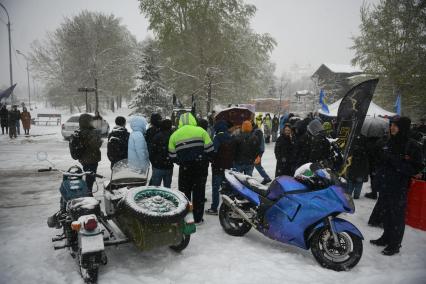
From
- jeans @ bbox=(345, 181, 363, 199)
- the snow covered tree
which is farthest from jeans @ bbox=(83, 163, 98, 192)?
the snow covered tree

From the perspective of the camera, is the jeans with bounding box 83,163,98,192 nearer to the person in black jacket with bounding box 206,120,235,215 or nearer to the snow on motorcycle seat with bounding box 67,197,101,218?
the snow on motorcycle seat with bounding box 67,197,101,218

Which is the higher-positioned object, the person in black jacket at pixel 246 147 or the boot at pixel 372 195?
the person in black jacket at pixel 246 147

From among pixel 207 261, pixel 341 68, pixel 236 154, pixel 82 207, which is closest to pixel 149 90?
pixel 236 154

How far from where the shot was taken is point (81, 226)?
12.4ft

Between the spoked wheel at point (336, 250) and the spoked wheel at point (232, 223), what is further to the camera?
the spoked wheel at point (232, 223)

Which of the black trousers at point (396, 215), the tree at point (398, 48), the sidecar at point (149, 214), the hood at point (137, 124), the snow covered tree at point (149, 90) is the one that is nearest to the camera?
the sidecar at point (149, 214)

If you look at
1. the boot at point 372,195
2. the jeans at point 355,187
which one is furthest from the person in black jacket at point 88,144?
the boot at point 372,195

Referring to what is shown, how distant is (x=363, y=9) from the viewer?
2781 centimetres

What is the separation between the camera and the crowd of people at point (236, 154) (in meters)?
4.73

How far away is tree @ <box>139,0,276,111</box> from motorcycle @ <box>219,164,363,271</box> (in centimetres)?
2054

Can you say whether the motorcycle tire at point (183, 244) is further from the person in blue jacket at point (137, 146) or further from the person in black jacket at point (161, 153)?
the person in black jacket at point (161, 153)

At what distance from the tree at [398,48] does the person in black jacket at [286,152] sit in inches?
766

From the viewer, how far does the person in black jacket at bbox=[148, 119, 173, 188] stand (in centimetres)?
604

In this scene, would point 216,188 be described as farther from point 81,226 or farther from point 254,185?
point 81,226
